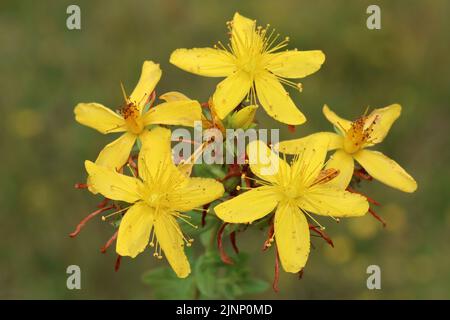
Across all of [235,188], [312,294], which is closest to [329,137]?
[235,188]

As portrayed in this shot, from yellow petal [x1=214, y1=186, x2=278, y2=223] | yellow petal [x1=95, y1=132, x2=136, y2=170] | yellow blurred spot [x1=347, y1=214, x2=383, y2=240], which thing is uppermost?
yellow blurred spot [x1=347, y1=214, x2=383, y2=240]

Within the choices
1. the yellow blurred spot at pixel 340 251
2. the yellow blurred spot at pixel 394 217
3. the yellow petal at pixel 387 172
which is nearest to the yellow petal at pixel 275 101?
the yellow petal at pixel 387 172

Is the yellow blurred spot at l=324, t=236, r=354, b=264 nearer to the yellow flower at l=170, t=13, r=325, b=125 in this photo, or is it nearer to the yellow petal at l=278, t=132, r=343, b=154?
the yellow petal at l=278, t=132, r=343, b=154

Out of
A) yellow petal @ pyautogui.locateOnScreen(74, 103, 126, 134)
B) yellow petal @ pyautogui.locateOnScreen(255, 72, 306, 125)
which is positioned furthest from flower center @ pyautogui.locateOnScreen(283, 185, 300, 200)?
yellow petal @ pyautogui.locateOnScreen(74, 103, 126, 134)

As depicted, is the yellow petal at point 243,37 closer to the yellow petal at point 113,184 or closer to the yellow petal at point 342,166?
the yellow petal at point 342,166
